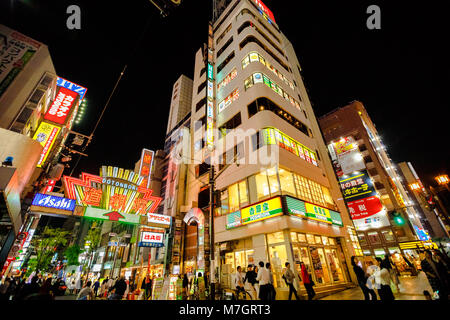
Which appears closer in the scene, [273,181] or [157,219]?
[273,181]

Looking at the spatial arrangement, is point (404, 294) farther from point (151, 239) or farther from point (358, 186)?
point (358, 186)

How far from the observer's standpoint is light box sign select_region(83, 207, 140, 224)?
1253cm

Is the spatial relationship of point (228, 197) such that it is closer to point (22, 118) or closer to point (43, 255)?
point (22, 118)

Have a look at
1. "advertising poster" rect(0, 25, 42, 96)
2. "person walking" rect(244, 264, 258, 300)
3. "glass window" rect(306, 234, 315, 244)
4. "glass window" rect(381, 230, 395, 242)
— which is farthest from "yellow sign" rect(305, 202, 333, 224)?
"glass window" rect(381, 230, 395, 242)

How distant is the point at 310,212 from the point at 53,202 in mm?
16199

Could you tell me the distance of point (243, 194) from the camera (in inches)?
591

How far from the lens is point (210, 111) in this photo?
66.8 feet

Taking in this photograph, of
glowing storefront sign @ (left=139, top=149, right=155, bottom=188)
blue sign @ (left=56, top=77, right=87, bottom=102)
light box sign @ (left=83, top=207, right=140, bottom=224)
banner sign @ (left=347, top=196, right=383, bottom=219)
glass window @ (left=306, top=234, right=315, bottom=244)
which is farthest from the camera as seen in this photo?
banner sign @ (left=347, top=196, right=383, bottom=219)

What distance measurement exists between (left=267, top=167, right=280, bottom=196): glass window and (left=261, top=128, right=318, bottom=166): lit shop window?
2360 millimetres

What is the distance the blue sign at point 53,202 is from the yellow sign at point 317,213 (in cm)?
1521

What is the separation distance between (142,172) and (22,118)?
1335cm

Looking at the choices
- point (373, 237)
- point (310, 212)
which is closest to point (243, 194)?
point (310, 212)

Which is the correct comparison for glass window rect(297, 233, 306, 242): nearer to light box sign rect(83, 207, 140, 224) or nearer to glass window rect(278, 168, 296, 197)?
glass window rect(278, 168, 296, 197)
